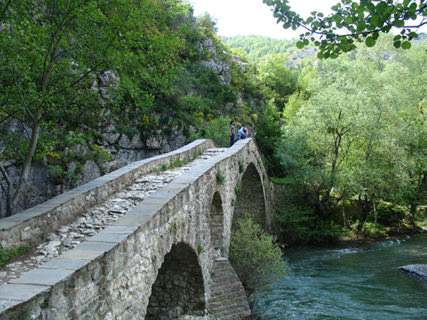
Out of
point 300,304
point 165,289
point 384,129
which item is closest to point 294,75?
point 384,129

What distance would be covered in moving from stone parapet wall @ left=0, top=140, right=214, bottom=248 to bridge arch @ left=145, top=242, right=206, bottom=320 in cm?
191

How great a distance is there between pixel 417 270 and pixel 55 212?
12.1 m

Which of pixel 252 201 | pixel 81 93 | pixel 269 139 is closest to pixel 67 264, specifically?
pixel 81 93

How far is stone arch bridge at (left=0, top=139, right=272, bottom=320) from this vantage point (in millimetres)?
2822

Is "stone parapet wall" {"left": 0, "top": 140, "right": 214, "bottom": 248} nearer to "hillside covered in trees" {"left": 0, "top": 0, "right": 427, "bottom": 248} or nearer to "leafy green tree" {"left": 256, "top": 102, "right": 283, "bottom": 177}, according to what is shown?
"hillside covered in trees" {"left": 0, "top": 0, "right": 427, "bottom": 248}

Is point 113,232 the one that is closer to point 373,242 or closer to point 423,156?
point 373,242

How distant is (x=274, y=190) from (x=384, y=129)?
21.3 feet

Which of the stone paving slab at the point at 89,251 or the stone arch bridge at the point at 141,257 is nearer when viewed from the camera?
the stone arch bridge at the point at 141,257

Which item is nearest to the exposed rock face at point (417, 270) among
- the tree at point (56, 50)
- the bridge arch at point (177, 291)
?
the bridge arch at point (177, 291)

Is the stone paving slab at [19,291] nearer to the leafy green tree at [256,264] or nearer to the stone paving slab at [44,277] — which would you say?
the stone paving slab at [44,277]

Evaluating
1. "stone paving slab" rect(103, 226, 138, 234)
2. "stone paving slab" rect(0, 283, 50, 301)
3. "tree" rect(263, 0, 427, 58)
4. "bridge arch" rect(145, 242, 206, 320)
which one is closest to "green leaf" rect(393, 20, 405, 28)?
"tree" rect(263, 0, 427, 58)

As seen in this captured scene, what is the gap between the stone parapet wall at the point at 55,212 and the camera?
4.15 m

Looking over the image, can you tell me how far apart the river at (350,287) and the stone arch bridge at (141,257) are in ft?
8.24

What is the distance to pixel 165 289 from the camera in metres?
7.26
